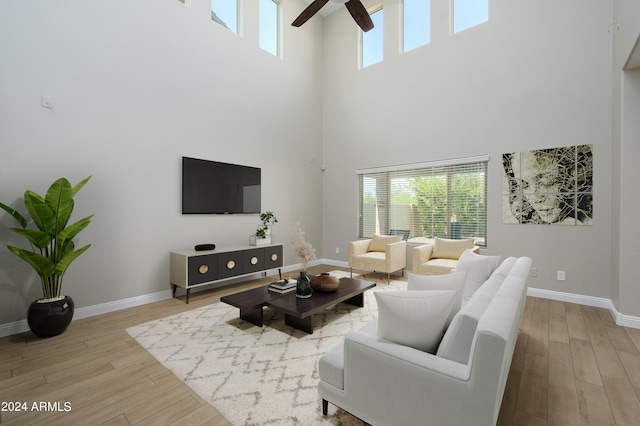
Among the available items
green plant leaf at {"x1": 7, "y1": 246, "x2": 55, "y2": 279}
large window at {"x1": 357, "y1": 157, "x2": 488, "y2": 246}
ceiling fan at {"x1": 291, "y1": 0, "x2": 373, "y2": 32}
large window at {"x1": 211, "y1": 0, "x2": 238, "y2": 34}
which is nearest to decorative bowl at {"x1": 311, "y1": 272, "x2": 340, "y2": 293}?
green plant leaf at {"x1": 7, "y1": 246, "x2": 55, "y2": 279}

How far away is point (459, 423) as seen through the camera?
43.4 inches

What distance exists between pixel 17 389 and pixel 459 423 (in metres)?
2.75

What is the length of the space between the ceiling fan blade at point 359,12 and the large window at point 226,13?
222 centimetres

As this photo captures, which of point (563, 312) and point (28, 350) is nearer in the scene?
point (28, 350)

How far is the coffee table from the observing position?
265cm

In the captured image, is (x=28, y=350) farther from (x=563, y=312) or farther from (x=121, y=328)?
(x=563, y=312)

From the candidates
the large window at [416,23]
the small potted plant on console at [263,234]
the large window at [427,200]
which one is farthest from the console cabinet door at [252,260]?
the large window at [416,23]

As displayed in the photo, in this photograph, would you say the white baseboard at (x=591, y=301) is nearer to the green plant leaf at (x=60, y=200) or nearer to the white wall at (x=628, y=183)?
the white wall at (x=628, y=183)

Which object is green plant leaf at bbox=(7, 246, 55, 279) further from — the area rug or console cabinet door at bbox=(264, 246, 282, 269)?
console cabinet door at bbox=(264, 246, 282, 269)

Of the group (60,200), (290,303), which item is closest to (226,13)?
(60,200)

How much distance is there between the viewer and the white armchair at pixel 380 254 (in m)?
4.61

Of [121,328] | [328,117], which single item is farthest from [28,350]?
[328,117]

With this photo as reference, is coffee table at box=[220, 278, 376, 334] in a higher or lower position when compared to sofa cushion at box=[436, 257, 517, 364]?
lower

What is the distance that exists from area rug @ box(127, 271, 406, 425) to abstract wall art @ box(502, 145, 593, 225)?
2.66 metres
